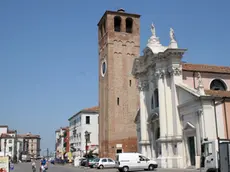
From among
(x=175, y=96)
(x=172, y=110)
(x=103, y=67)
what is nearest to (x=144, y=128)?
(x=172, y=110)

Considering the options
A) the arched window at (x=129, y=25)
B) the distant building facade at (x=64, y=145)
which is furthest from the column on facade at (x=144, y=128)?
the distant building facade at (x=64, y=145)

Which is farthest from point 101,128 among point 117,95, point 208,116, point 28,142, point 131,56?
point 28,142

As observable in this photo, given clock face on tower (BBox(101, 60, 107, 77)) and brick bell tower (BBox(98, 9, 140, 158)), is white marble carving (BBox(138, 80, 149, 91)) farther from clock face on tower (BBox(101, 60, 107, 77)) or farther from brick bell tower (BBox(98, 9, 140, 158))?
clock face on tower (BBox(101, 60, 107, 77))

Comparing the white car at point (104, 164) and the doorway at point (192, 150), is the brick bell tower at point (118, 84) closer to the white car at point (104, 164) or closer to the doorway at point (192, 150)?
the white car at point (104, 164)

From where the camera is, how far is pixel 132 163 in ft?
96.3

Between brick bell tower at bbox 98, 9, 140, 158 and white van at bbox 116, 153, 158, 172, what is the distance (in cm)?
1912

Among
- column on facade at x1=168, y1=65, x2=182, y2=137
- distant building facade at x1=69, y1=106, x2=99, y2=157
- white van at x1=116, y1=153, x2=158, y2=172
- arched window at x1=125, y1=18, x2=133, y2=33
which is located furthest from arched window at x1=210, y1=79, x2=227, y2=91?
distant building facade at x1=69, y1=106, x2=99, y2=157

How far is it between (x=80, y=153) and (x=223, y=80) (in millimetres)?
41633

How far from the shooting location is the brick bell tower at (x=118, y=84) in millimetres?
49188

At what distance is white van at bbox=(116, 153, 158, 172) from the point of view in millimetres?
29156

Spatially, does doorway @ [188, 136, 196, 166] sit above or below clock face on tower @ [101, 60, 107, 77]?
below

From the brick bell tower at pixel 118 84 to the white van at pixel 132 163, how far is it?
19116 millimetres

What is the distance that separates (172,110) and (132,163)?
7.20m

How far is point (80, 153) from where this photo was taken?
6981 centimetres
